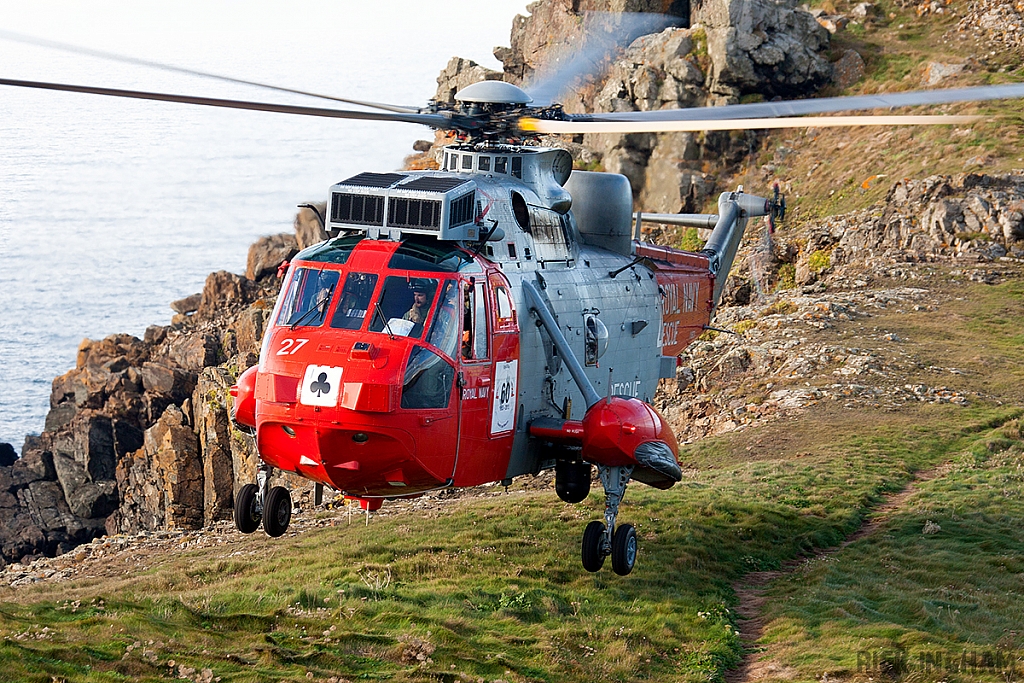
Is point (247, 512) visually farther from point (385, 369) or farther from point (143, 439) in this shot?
point (143, 439)

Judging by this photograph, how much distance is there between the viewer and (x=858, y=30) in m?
57.0

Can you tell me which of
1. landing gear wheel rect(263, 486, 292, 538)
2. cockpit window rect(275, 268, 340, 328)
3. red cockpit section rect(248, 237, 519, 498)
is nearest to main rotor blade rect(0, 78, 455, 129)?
red cockpit section rect(248, 237, 519, 498)

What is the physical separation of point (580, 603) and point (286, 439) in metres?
4.67

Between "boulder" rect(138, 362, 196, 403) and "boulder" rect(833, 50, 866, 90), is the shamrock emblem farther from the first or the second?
"boulder" rect(833, 50, 866, 90)

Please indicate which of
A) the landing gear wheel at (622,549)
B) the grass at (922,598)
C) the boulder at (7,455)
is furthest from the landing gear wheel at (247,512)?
the boulder at (7,455)

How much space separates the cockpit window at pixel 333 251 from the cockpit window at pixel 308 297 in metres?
0.20

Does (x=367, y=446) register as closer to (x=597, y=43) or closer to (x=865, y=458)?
(x=865, y=458)

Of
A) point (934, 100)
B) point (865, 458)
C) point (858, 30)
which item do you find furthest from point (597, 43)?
point (934, 100)

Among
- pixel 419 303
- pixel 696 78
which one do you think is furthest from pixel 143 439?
pixel 419 303

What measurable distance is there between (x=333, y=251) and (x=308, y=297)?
729 millimetres

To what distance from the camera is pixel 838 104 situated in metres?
14.0

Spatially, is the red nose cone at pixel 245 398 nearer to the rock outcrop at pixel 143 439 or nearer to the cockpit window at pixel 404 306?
the cockpit window at pixel 404 306

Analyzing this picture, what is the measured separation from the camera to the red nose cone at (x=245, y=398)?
15.2 meters

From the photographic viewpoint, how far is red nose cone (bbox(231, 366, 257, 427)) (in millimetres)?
15219
